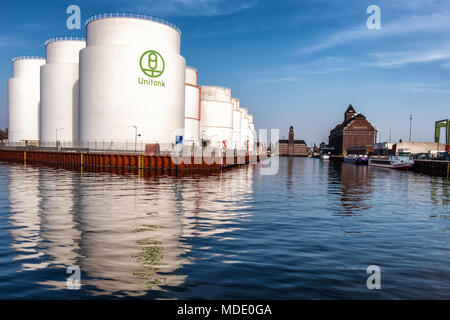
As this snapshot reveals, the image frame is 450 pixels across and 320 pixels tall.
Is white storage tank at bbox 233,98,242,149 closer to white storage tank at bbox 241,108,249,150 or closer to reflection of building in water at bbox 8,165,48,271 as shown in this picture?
white storage tank at bbox 241,108,249,150

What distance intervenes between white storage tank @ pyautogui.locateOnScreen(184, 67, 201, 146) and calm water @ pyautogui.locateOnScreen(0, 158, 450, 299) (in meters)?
69.3

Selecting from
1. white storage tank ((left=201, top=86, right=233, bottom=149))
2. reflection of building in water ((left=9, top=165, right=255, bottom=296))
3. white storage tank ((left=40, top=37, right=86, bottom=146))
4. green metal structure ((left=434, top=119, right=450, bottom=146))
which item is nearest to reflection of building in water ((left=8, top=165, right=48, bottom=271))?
reflection of building in water ((left=9, top=165, right=255, bottom=296))

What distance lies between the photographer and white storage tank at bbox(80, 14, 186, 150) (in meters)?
65.0

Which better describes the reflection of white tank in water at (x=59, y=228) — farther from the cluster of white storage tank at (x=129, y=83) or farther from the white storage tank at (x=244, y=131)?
the white storage tank at (x=244, y=131)

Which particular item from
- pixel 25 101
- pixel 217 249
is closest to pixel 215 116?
pixel 25 101

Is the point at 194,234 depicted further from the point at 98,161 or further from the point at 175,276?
the point at 98,161

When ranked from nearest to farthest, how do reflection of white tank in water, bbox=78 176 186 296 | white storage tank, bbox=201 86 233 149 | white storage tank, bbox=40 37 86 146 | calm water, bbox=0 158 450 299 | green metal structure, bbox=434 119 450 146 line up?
calm water, bbox=0 158 450 299
reflection of white tank in water, bbox=78 176 186 296
white storage tank, bbox=40 37 86 146
white storage tank, bbox=201 86 233 149
green metal structure, bbox=434 119 450 146

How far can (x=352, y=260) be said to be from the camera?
1163 centimetres

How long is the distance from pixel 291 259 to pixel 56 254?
7306 mm

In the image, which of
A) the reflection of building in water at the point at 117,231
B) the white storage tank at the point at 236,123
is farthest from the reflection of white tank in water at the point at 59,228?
the white storage tank at the point at 236,123

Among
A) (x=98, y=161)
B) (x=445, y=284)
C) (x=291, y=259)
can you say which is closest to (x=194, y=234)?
(x=291, y=259)

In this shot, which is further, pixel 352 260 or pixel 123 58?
pixel 123 58

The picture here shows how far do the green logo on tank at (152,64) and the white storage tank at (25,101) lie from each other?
49.4 metres
